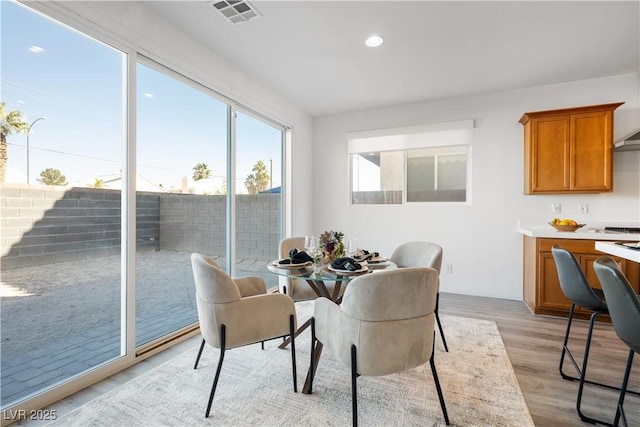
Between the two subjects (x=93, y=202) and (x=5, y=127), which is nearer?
(x=5, y=127)

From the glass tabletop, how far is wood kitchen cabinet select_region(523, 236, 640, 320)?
2.05 m

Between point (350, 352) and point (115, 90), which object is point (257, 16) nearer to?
point (115, 90)

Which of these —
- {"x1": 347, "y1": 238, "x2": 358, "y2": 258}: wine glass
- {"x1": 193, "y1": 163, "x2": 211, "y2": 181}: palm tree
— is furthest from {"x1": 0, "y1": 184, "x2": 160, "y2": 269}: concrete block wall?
{"x1": 347, "y1": 238, "x2": 358, "y2": 258}: wine glass

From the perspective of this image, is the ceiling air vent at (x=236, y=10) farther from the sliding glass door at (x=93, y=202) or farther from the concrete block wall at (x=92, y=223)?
the concrete block wall at (x=92, y=223)

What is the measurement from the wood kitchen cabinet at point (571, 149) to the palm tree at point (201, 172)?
3645 mm

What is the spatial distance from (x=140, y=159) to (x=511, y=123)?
13.8ft

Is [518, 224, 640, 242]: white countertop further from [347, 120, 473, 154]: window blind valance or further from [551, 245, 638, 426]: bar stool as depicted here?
[347, 120, 473, 154]: window blind valance

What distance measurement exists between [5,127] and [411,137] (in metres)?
4.13

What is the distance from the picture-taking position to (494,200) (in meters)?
3.98

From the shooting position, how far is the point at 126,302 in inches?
87.9

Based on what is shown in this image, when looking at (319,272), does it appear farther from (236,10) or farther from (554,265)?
(554,265)

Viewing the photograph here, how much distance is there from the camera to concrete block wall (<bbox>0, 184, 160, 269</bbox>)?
1726 mm

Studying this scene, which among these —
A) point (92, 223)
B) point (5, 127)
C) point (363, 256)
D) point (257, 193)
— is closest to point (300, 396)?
point (363, 256)

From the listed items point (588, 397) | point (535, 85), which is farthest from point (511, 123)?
point (588, 397)
